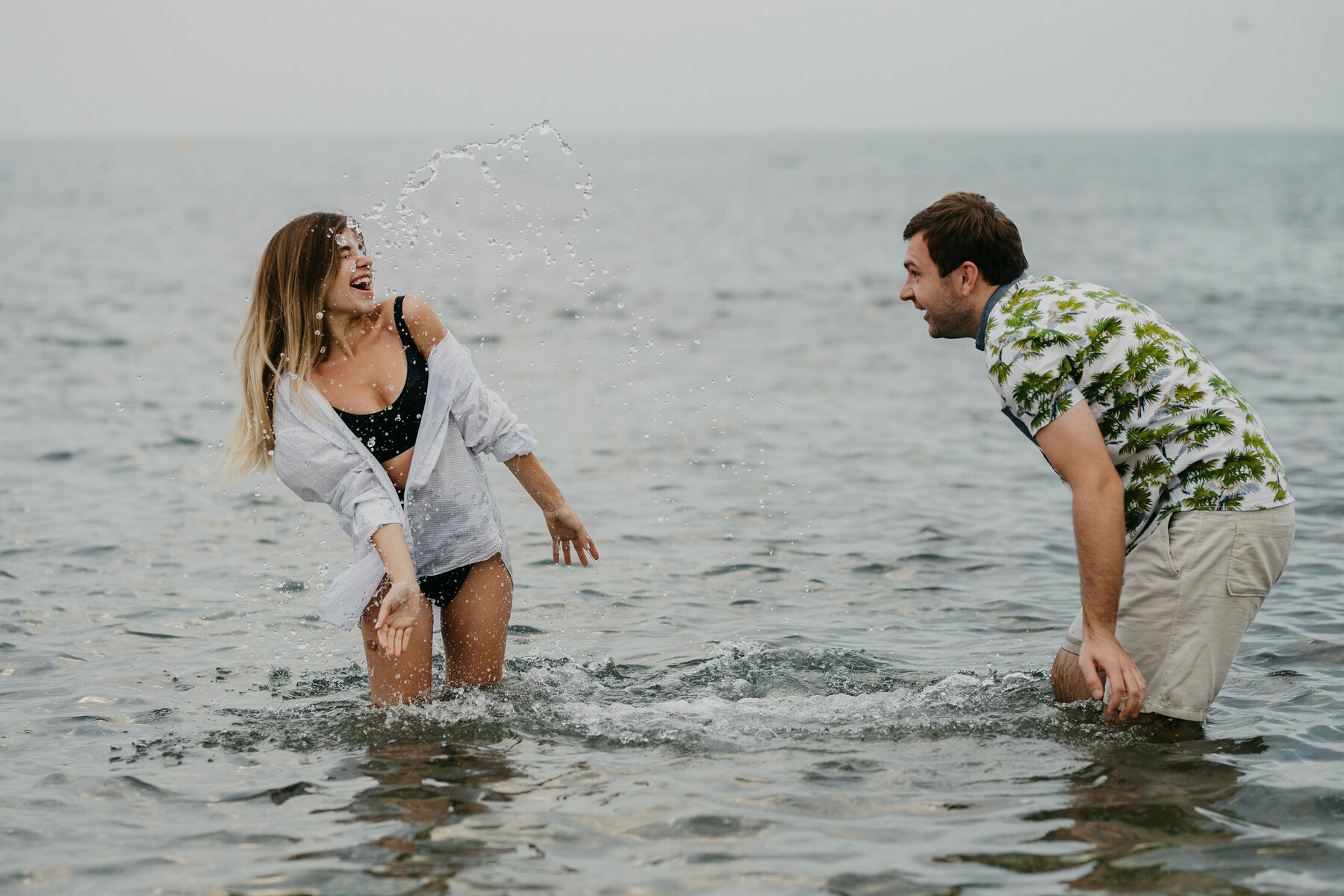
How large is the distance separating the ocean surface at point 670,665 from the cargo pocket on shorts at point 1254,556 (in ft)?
2.91

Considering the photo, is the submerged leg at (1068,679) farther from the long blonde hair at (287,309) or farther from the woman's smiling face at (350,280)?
the long blonde hair at (287,309)

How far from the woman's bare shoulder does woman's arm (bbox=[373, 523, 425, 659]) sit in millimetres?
905

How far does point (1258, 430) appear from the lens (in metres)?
4.79

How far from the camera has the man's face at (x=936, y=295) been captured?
5.02m

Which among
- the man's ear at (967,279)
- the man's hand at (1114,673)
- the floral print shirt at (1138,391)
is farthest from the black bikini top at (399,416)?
the man's hand at (1114,673)

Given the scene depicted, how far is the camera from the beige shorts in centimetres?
473

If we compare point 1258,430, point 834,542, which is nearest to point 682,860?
point 1258,430

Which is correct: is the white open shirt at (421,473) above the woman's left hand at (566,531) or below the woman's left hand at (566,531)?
above

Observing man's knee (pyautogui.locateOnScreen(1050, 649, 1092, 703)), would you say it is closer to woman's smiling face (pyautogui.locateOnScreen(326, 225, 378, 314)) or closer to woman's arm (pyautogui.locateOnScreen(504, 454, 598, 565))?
woman's arm (pyautogui.locateOnScreen(504, 454, 598, 565))

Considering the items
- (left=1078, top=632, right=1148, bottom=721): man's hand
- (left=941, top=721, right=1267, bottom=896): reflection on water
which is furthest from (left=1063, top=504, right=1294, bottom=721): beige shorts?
(left=941, top=721, right=1267, bottom=896): reflection on water

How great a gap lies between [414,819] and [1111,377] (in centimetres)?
314

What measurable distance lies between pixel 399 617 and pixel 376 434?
807mm

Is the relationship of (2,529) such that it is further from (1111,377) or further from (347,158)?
(347,158)

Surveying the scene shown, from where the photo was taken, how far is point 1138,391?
473cm
